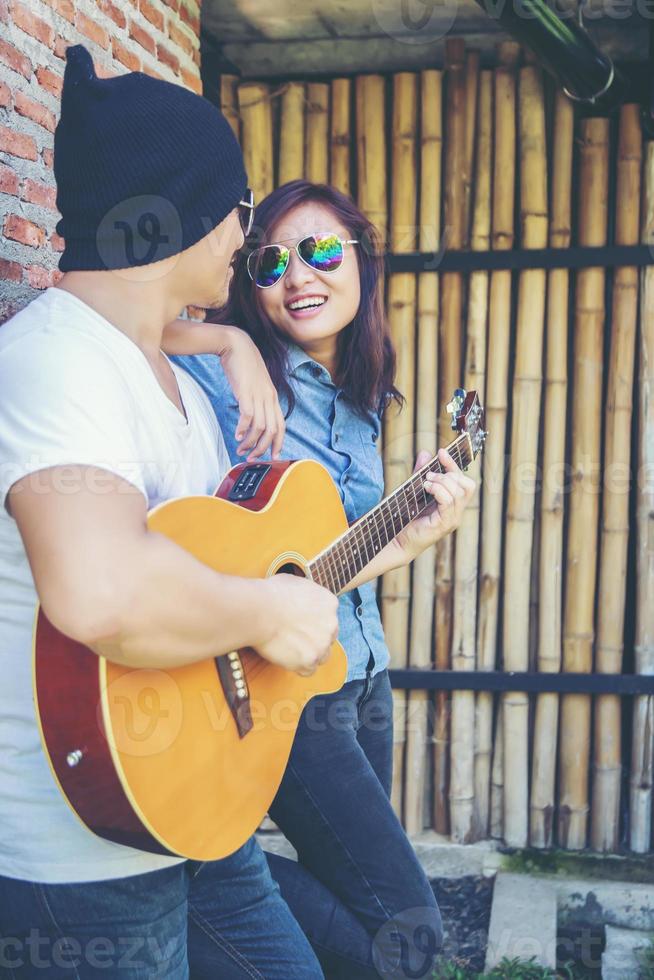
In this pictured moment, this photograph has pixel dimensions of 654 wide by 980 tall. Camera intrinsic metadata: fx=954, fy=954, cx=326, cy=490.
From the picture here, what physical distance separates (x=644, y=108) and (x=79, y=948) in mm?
3632

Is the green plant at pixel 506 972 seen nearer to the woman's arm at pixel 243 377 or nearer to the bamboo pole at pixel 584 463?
the bamboo pole at pixel 584 463

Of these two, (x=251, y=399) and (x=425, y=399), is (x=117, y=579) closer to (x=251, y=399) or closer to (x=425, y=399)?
(x=251, y=399)

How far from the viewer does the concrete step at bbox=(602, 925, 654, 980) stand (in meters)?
3.57

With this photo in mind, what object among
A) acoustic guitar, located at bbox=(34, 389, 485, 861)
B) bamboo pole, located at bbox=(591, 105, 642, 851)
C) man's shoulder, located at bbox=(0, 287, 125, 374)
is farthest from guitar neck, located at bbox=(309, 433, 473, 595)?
bamboo pole, located at bbox=(591, 105, 642, 851)

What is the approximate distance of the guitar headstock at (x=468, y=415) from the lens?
2.85 metres

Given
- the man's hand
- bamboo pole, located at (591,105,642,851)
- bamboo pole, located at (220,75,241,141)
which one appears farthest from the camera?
bamboo pole, located at (220,75,241,141)

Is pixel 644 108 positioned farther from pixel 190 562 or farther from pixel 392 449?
pixel 190 562

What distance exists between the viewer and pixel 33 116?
245cm

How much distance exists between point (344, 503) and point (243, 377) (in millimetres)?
609

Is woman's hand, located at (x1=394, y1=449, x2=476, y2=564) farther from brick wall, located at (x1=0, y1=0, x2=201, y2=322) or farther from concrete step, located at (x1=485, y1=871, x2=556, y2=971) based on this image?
concrete step, located at (x1=485, y1=871, x2=556, y2=971)

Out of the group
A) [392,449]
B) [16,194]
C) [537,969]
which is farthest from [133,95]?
[537,969]

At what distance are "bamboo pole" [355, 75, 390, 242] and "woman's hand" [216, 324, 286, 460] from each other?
2.04 metres

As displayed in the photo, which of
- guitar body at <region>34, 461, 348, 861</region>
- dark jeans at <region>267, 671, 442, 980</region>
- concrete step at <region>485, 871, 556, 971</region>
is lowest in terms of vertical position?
concrete step at <region>485, 871, 556, 971</region>

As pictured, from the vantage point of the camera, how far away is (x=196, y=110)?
1635 mm
